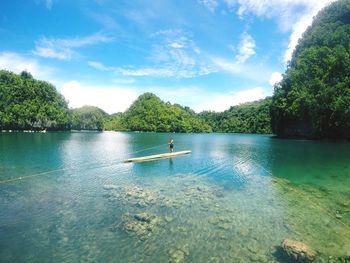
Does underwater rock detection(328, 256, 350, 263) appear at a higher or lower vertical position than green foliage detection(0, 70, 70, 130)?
lower

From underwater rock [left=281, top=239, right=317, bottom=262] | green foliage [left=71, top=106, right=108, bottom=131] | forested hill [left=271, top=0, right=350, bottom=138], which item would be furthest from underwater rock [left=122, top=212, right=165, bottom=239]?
green foliage [left=71, top=106, right=108, bottom=131]

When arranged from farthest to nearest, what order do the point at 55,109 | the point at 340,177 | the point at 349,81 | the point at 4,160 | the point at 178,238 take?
the point at 55,109 < the point at 349,81 < the point at 4,160 < the point at 340,177 < the point at 178,238

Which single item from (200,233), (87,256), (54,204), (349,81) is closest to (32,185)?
(54,204)

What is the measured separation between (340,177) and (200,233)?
19.4 metres

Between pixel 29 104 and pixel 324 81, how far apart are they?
416 ft

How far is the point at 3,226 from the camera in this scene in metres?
12.2

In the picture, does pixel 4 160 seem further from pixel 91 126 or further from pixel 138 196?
pixel 91 126

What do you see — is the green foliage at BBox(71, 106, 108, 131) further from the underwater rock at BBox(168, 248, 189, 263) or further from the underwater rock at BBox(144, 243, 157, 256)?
the underwater rock at BBox(168, 248, 189, 263)

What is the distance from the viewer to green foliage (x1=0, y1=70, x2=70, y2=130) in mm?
122250

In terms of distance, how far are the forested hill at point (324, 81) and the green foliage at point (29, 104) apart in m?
107

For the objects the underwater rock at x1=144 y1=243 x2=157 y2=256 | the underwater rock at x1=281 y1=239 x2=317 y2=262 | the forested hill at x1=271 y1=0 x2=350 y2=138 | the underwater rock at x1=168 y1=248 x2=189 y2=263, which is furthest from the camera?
the forested hill at x1=271 y1=0 x2=350 y2=138

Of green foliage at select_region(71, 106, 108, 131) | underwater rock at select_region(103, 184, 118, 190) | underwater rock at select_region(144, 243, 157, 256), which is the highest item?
green foliage at select_region(71, 106, 108, 131)

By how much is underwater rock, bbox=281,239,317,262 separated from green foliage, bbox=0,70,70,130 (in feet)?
435

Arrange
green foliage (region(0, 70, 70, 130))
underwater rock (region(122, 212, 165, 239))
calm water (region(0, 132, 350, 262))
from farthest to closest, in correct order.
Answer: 1. green foliage (region(0, 70, 70, 130))
2. underwater rock (region(122, 212, 165, 239))
3. calm water (region(0, 132, 350, 262))
